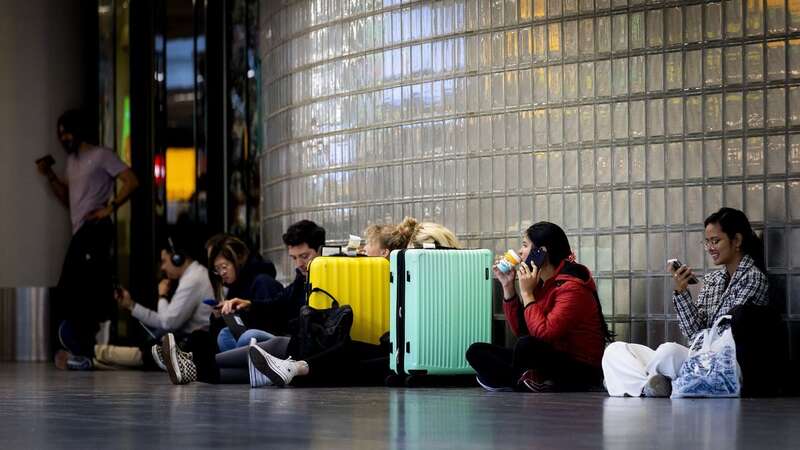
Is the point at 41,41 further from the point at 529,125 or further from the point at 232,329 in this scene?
the point at 529,125

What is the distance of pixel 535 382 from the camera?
7160mm

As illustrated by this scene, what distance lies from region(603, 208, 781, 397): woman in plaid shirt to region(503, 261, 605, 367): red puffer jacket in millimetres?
322

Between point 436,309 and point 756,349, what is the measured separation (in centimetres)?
190

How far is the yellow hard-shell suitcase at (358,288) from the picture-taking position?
8188 mm

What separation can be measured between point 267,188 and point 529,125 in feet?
10.3

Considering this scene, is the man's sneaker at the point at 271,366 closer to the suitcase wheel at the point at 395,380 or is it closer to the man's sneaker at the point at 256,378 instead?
the man's sneaker at the point at 256,378

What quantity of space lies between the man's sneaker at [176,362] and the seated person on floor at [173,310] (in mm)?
1560

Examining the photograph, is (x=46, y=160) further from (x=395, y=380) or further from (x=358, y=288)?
(x=395, y=380)

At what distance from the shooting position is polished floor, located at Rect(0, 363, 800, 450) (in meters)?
4.23

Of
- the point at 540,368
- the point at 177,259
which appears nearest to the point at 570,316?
the point at 540,368

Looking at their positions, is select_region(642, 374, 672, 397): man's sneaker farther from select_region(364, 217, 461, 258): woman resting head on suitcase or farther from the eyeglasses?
the eyeglasses

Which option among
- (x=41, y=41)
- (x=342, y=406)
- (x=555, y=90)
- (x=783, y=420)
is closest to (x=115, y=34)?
(x=41, y=41)

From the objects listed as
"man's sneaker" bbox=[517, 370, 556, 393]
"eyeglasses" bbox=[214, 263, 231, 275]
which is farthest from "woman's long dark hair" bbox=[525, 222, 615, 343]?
"eyeglasses" bbox=[214, 263, 231, 275]

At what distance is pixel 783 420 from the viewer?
5.09 m
